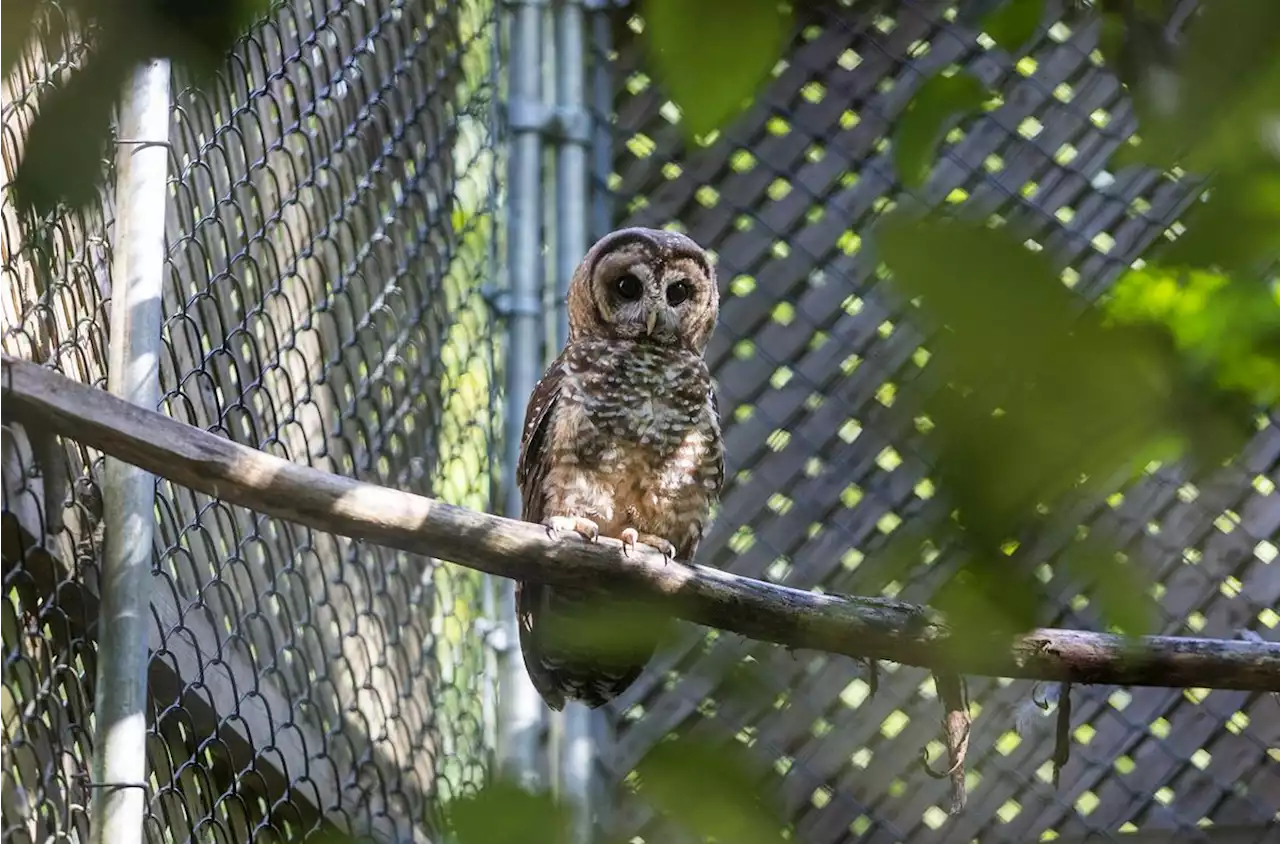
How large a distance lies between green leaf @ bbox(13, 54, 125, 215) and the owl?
2158mm

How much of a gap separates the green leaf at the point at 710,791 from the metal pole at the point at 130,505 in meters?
1.26

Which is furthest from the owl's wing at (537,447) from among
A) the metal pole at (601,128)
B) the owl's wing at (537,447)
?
the metal pole at (601,128)

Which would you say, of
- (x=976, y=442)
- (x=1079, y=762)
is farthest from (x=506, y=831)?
(x=1079, y=762)

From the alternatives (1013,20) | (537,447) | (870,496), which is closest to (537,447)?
(537,447)

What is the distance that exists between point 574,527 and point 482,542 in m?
0.71

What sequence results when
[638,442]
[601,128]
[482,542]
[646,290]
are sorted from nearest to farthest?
1. [482,542]
2. [638,442]
3. [646,290]
4. [601,128]

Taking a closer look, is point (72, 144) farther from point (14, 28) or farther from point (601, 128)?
point (601, 128)

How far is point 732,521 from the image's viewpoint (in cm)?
322

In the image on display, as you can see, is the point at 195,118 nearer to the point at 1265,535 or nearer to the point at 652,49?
the point at 652,49

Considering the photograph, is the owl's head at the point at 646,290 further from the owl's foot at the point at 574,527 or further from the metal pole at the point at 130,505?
the metal pole at the point at 130,505

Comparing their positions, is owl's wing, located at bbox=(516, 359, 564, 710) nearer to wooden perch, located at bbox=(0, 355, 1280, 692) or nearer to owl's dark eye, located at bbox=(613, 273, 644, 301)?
owl's dark eye, located at bbox=(613, 273, 644, 301)

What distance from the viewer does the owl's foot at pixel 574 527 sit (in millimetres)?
1837

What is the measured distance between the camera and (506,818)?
48 cm

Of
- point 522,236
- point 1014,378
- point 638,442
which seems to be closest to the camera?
point 1014,378
